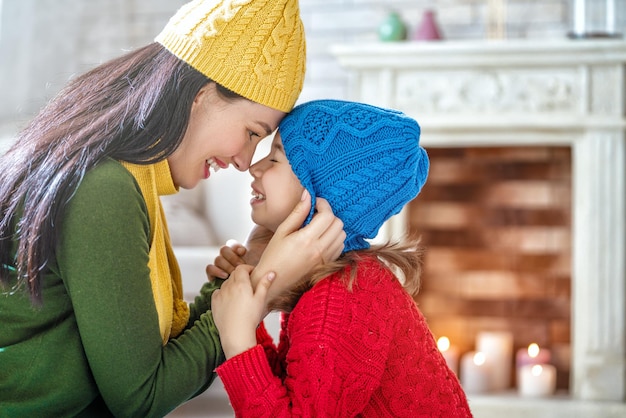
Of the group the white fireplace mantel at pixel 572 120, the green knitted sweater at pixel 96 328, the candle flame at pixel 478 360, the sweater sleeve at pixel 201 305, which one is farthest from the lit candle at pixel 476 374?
the green knitted sweater at pixel 96 328

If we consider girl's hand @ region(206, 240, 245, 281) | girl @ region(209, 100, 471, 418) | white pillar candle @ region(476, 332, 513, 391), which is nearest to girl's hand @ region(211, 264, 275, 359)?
girl @ region(209, 100, 471, 418)

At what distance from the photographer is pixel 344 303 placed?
1.33 meters

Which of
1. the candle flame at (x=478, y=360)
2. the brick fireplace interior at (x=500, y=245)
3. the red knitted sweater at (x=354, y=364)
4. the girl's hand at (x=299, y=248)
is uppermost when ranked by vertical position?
the girl's hand at (x=299, y=248)

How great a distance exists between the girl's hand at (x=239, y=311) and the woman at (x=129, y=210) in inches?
1.2

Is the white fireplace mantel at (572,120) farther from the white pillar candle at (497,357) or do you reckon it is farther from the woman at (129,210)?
the woman at (129,210)

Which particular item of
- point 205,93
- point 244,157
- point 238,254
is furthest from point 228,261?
point 205,93

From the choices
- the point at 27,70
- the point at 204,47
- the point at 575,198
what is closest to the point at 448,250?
the point at 575,198

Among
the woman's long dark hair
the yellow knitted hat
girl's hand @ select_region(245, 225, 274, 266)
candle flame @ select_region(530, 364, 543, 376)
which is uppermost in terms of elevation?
the yellow knitted hat

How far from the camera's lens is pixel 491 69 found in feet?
11.7

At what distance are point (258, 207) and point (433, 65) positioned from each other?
225cm

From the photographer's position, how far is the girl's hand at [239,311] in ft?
4.24

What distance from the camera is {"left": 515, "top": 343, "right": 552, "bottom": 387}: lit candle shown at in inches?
140

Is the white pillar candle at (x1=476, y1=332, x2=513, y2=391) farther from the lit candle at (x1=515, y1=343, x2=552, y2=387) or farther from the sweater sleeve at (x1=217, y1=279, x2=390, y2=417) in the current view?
the sweater sleeve at (x1=217, y1=279, x2=390, y2=417)

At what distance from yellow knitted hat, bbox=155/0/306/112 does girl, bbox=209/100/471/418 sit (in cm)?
11
